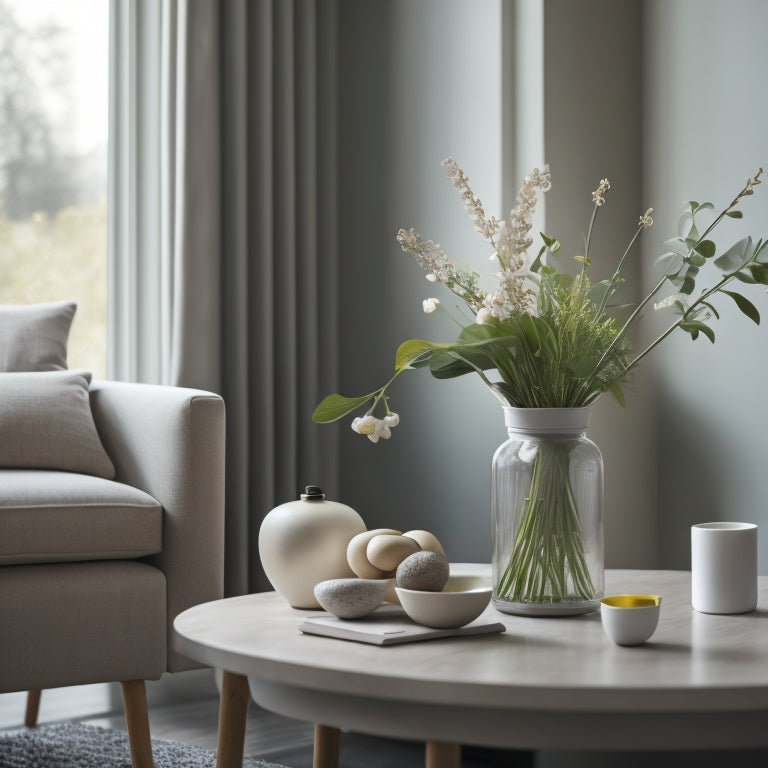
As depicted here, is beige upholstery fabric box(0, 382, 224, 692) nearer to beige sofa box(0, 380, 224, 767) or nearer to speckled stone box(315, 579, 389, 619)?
beige sofa box(0, 380, 224, 767)

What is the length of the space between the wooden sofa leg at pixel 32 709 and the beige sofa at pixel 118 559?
1.69ft

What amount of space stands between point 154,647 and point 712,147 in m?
1.64

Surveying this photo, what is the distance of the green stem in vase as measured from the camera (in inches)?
55.0

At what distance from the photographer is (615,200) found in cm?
273

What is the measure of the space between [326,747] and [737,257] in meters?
0.92

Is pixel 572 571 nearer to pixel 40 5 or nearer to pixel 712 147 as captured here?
pixel 712 147

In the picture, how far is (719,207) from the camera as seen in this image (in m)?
2.55

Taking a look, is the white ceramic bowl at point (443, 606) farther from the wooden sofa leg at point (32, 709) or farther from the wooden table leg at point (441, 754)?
the wooden sofa leg at point (32, 709)

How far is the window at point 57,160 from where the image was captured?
118 inches

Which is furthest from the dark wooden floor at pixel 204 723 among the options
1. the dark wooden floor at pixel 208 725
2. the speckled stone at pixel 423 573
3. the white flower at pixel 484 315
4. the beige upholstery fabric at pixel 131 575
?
the white flower at pixel 484 315

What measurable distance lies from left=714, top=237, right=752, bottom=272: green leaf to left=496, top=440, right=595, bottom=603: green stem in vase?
314 millimetres

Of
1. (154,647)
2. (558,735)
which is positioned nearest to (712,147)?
(154,647)

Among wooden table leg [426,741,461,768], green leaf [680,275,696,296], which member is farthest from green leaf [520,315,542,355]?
wooden table leg [426,741,461,768]

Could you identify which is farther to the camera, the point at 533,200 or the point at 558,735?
the point at 533,200
